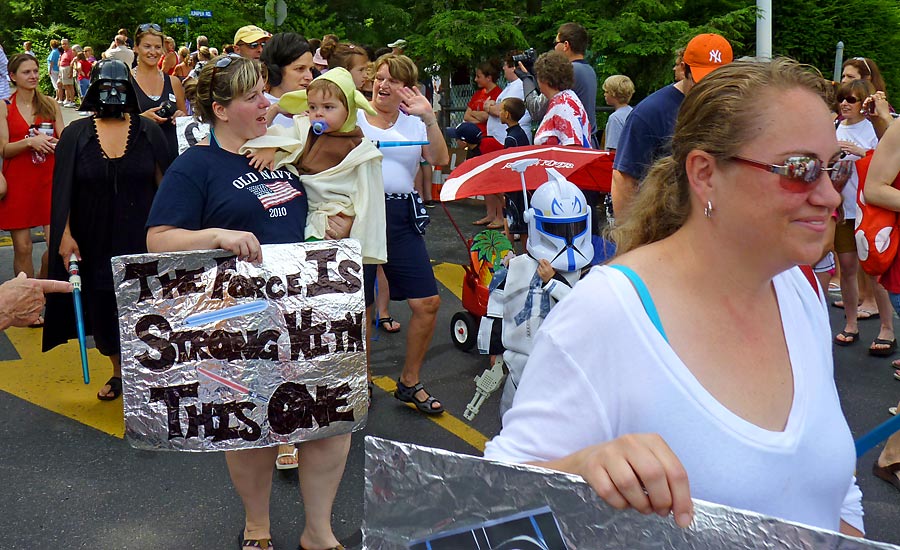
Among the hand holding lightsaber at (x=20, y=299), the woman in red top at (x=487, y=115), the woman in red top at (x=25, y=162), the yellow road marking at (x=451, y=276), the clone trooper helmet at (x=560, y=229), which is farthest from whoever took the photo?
the woman in red top at (x=487, y=115)

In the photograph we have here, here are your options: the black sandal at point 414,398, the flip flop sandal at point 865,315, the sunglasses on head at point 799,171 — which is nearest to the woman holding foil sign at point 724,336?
the sunglasses on head at point 799,171

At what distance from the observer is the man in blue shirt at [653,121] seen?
4.41 m

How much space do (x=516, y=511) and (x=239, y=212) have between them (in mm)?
2345

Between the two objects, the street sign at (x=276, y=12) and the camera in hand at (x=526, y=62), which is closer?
the camera in hand at (x=526, y=62)

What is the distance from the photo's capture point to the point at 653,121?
441 cm

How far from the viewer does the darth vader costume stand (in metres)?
4.79

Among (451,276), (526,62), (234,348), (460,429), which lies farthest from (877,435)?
(526,62)

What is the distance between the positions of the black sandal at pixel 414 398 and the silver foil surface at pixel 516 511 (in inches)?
149

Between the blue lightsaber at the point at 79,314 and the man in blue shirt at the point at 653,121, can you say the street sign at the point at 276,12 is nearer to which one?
the blue lightsaber at the point at 79,314

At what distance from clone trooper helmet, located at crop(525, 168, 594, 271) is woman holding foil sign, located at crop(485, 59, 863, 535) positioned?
7.75 feet

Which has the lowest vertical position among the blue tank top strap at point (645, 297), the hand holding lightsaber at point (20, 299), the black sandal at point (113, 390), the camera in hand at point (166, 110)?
the black sandal at point (113, 390)

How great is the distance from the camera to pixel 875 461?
4559 millimetres

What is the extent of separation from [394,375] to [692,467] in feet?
14.6

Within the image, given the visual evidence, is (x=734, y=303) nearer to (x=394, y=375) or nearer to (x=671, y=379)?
(x=671, y=379)
